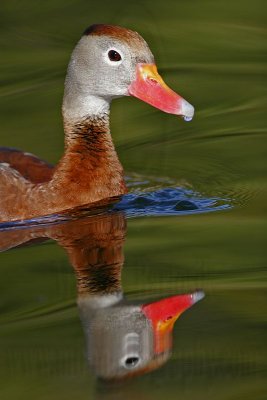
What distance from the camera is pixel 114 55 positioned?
10227 millimetres

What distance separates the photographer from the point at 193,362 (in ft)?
23.4

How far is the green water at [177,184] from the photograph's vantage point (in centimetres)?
707

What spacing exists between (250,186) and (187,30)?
431 cm

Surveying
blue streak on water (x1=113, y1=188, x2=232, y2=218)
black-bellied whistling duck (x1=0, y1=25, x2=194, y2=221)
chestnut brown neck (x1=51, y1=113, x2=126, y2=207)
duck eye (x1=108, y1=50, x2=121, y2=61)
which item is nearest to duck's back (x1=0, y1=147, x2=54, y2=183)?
black-bellied whistling duck (x1=0, y1=25, x2=194, y2=221)

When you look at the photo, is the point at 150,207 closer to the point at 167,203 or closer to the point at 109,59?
the point at 167,203

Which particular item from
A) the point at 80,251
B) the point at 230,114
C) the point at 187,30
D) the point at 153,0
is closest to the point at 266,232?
the point at 80,251

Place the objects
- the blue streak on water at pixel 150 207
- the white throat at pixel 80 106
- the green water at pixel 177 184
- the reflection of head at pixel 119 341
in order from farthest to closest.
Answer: the white throat at pixel 80 106 → the blue streak on water at pixel 150 207 → the reflection of head at pixel 119 341 → the green water at pixel 177 184

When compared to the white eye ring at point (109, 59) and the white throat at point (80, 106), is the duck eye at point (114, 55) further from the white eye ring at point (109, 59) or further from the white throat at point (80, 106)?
the white throat at point (80, 106)

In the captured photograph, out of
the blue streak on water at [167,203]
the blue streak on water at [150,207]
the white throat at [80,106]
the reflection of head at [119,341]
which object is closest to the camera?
the reflection of head at [119,341]

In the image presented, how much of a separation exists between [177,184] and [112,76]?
1.21 metres

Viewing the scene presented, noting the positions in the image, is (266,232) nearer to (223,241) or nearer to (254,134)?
(223,241)

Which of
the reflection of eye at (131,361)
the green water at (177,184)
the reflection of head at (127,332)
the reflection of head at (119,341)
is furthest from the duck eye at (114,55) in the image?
the reflection of eye at (131,361)

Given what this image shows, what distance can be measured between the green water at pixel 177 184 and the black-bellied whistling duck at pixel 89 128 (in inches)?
25.2

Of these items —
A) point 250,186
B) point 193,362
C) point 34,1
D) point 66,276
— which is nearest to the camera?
point 193,362
